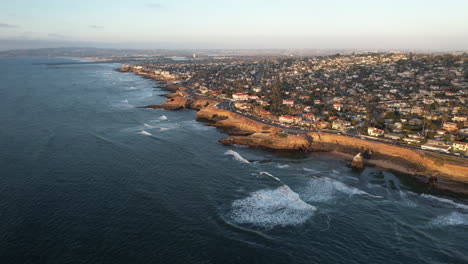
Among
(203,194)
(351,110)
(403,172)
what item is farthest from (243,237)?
(351,110)

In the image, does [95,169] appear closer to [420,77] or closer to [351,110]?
[351,110]

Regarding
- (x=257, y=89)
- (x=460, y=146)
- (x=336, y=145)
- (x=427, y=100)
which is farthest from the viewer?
(x=257, y=89)

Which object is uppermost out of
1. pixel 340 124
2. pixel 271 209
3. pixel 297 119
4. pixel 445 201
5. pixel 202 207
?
pixel 297 119

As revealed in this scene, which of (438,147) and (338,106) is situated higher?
(338,106)

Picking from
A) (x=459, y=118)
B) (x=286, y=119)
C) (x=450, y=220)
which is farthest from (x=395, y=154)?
(x=459, y=118)

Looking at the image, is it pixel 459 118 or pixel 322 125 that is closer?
pixel 322 125

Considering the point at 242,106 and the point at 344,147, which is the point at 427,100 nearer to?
the point at 344,147

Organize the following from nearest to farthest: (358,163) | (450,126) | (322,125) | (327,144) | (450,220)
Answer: (450,220) < (358,163) < (327,144) < (450,126) < (322,125)
